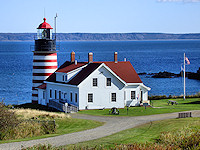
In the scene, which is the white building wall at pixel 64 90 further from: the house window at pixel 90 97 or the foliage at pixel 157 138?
the foliage at pixel 157 138

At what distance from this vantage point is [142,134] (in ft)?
87.7

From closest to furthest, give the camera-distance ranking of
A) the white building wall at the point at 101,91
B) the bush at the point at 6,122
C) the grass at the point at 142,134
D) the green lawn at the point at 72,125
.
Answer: the grass at the point at 142,134, the bush at the point at 6,122, the green lawn at the point at 72,125, the white building wall at the point at 101,91

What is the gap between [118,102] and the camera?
141ft

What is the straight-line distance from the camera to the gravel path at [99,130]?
24.1m

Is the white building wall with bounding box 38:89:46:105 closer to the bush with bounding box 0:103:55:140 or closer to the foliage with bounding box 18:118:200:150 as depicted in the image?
the bush with bounding box 0:103:55:140

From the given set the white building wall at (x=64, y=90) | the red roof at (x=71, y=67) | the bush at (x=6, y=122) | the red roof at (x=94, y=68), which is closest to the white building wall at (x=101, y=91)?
the red roof at (x=94, y=68)

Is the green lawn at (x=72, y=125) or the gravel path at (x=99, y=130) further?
the green lawn at (x=72, y=125)

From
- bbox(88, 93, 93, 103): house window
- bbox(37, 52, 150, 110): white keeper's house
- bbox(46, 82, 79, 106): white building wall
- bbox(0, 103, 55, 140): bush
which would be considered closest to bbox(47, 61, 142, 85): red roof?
bbox(37, 52, 150, 110): white keeper's house

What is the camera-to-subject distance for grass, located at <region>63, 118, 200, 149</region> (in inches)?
931

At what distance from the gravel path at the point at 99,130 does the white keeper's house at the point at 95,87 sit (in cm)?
433

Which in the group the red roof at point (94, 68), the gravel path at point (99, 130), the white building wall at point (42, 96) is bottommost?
the gravel path at point (99, 130)

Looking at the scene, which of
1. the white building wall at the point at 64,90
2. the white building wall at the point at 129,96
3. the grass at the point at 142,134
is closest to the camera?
the grass at the point at 142,134

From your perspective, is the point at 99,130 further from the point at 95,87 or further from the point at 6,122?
the point at 95,87

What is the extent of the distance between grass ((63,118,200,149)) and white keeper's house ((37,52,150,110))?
1100 cm
